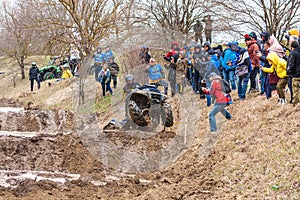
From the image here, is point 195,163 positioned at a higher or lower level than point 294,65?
lower

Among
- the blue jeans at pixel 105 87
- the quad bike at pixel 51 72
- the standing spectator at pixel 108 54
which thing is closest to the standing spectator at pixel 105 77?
the blue jeans at pixel 105 87

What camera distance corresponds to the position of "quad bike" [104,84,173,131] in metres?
11.5

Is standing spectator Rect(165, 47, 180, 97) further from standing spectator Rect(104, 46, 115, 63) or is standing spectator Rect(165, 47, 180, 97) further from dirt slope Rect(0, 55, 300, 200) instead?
standing spectator Rect(104, 46, 115, 63)

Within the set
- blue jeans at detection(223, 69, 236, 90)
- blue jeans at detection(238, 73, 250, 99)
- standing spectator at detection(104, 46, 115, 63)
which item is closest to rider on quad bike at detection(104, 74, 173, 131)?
blue jeans at detection(238, 73, 250, 99)

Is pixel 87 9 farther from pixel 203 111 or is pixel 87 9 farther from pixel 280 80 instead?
pixel 280 80

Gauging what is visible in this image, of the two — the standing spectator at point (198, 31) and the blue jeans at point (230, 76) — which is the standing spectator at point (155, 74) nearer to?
the blue jeans at point (230, 76)

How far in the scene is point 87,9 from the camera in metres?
19.0

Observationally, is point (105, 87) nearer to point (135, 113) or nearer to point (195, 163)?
point (135, 113)

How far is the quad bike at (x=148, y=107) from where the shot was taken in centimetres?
1150

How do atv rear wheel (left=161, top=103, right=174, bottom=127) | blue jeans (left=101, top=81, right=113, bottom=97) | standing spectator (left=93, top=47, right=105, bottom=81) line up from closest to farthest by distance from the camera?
atv rear wheel (left=161, top=103, right=174, bottom=127) < standing spectator (left=93, top=47, right=105, bottom=81) < blue jeans (left=101, top=81, right=113, bottom=97)

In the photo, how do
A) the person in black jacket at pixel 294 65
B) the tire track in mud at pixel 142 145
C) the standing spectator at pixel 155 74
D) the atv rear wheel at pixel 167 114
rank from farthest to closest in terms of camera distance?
1. the standing spectator at pixel 155 74
2. the atv rear wheel at pixel 167 114
3. the tire track in mud at pixel 142 145
4. the person in black jacket at pixel 294 65

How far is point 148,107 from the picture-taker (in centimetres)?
1189

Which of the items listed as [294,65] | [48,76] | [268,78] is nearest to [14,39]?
[48,76]

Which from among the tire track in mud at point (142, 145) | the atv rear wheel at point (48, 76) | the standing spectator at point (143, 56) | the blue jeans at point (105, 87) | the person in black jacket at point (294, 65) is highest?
the standing spectator at point (143, 56)
